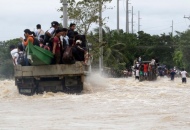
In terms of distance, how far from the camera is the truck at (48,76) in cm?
1836

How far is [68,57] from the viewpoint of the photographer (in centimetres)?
1833

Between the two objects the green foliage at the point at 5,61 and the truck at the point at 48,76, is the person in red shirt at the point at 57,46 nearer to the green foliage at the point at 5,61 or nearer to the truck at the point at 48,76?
the truck at the point at 48,76

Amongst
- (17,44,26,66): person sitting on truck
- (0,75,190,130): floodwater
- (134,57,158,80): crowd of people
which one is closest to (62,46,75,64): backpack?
(0,75,190,130): floodwater

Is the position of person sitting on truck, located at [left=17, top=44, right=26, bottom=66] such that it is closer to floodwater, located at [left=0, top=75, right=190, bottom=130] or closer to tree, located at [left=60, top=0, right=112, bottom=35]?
floodwater, located at [left=0, top=75, right=190, bottom=130]

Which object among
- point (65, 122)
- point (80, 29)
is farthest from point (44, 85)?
point (80, 29)

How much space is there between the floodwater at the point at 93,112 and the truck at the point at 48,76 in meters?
0.41

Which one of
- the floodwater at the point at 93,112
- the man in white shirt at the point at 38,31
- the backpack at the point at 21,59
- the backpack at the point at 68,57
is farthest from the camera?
the man in white shirt at the point at 38,31

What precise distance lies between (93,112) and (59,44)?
5.60 m

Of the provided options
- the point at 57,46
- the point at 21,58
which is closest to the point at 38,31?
the point at 21,58

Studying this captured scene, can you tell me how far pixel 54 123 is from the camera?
11289mm

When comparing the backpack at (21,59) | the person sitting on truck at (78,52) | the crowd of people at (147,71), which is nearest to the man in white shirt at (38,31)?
the backpack at (21,59)

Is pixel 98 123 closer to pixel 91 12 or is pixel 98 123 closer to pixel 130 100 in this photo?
pixel 130 100

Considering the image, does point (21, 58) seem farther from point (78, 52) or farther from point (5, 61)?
point (5, 61)

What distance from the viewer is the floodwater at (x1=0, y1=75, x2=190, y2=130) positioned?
11.0 m
